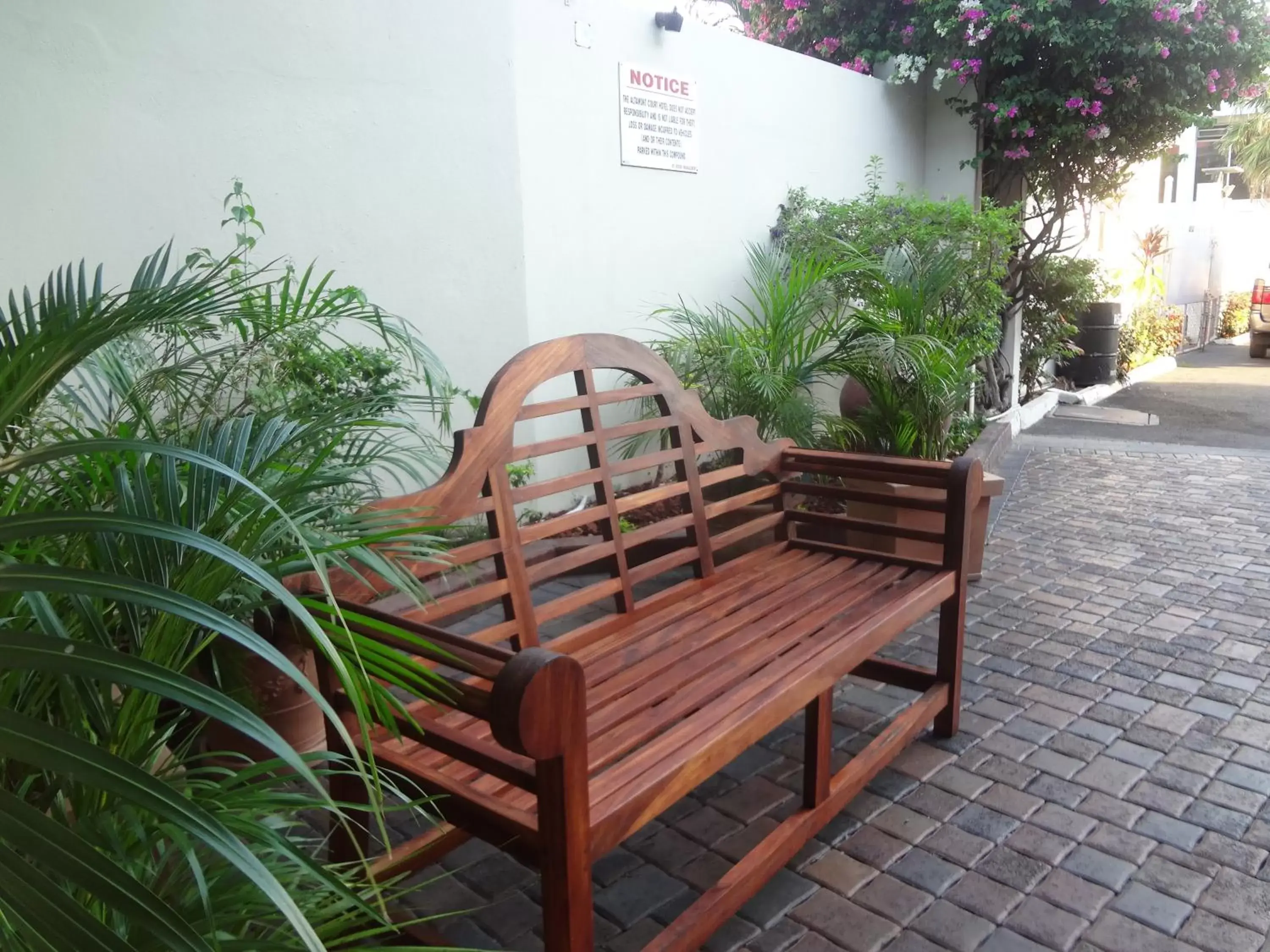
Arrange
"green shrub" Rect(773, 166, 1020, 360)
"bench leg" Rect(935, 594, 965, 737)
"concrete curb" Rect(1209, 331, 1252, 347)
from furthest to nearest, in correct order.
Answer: "concrete curb" Rect(1209, 331, 1252, 347), "green shrub" Rect(773, 166, 1020, 360), "bench leg" Rect(935, 594, 965, 737)

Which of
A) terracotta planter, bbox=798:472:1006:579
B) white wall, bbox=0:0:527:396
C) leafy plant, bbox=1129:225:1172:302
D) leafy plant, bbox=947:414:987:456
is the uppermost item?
white wall, bbox=0:0:527:396

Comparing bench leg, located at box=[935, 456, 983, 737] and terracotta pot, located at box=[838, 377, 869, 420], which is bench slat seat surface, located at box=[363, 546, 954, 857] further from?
terracotta pot, located at box=[838, 377, 869, 420]

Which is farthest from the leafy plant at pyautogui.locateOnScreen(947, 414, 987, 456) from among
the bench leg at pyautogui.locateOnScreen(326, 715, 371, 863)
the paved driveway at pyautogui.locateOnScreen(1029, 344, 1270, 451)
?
the bench leg at pyautogui.locateOnScreen(326, 715, 371, 863)

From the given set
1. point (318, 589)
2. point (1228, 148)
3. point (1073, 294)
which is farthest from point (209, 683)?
point (1228, 148)

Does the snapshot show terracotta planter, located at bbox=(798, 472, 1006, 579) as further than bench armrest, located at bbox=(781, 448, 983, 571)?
Yes

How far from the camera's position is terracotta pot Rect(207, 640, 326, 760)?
86.2 inches

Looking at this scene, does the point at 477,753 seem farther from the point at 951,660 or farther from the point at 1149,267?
the point at 1149,267

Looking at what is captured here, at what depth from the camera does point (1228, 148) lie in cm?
1714

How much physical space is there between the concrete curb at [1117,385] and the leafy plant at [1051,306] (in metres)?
0.72

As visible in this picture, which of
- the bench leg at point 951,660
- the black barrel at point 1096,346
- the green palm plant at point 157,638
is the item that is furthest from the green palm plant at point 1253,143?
the green palm plant at point 157,638

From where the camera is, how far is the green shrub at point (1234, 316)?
1684 centimetres

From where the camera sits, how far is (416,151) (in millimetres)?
3738

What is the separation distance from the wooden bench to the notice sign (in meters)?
2.40

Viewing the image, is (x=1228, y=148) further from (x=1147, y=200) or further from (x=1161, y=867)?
(x=1161, y=867)
